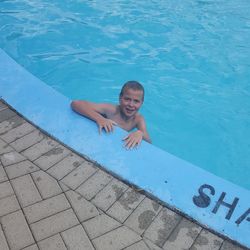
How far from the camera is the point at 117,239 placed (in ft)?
8.39

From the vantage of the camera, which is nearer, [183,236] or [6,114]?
[183,236]

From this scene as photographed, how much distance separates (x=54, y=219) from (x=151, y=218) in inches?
28.3

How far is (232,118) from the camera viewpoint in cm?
512

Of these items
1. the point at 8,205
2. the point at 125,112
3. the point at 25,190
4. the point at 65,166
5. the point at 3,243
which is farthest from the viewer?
the point at 125,112

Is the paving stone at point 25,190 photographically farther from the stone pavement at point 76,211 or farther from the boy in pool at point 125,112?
the boy in pool at point 125,112

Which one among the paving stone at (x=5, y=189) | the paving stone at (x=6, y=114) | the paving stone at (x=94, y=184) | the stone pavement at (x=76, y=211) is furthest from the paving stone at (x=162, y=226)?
the paving stone at (x=6, y=114)

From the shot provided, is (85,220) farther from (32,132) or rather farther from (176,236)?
(32,132)

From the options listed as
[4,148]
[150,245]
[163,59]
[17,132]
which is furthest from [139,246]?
[163,59]

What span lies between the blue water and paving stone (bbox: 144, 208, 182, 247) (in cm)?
176

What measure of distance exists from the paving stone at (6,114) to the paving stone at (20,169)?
72cm

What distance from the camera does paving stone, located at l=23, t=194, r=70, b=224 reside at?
2.67m

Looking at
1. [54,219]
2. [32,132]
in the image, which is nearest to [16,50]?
[32,132]

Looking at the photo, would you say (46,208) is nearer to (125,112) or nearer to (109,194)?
(109,194)

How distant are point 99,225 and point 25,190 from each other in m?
0.67
